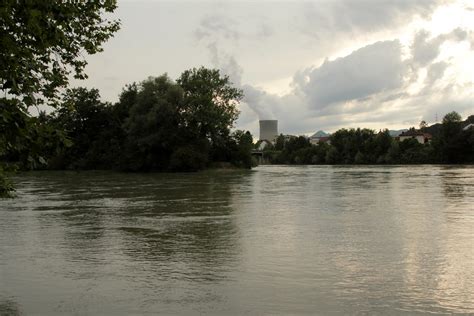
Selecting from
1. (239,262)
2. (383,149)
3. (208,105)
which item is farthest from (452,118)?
(239,262)

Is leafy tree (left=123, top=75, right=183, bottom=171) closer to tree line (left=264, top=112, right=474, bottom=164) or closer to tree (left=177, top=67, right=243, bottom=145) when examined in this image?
tree (left=177, top=67, right=243, bottom=145)

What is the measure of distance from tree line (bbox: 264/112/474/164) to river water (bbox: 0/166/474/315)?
92.6 meters

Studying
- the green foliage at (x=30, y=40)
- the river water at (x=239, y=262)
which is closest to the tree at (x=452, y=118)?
the river water at (x=239, y=262)

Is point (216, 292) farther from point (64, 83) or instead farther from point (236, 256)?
point (64, 83)

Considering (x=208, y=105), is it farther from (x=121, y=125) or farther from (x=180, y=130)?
(x=121, y=125)

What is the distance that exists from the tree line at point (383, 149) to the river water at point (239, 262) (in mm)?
92553

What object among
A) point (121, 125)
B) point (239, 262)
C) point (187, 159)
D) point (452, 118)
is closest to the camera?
point (239, 262)

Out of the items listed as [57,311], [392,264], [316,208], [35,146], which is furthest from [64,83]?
[316,208]

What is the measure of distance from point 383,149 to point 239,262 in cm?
12807

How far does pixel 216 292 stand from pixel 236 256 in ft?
9.22

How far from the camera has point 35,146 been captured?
18.9 feet

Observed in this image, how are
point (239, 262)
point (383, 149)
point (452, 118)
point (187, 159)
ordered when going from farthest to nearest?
point (383, 149) < point (452, 118) < point (187, 159) < point (239, 262)

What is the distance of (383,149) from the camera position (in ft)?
434

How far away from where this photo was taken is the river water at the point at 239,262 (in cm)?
734
